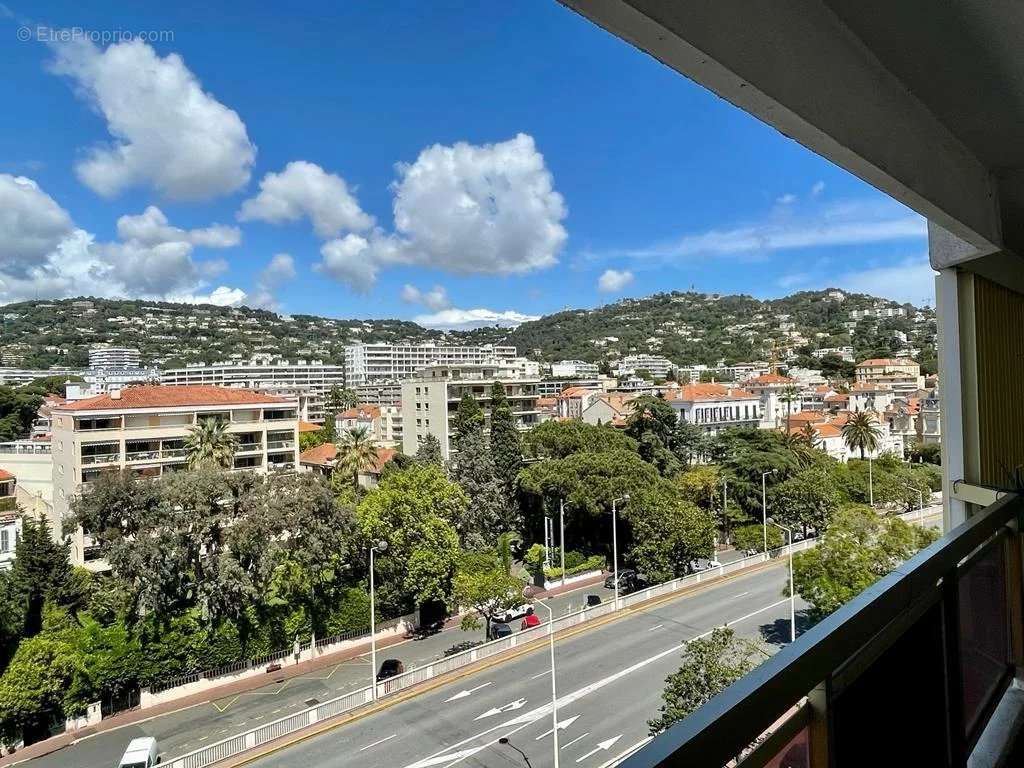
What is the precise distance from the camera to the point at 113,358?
83.9m

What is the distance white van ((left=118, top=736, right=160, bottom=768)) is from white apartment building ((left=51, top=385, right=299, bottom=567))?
7.25 meters

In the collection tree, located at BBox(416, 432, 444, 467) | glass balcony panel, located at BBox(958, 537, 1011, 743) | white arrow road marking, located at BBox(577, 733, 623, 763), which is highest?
glass balcony panel, located at BBox(958, 537, 1011, 743)

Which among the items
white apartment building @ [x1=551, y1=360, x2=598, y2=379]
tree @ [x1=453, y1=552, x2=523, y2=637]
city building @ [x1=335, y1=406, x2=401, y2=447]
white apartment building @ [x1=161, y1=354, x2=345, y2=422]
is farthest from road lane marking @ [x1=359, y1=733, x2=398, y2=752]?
white apartment building @ [x1=551, y1=360, x2=598, y2=379]

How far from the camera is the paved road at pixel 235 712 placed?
9180mm

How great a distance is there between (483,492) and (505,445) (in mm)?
3532

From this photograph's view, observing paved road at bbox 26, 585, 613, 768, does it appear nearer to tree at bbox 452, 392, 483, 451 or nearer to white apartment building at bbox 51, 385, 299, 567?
white apartment building at bbox 51, 385, 299, 567

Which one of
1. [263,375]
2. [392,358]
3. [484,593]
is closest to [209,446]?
[484,593]

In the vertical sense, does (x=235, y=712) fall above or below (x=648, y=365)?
below

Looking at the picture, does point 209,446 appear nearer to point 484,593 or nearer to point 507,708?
point 484,593

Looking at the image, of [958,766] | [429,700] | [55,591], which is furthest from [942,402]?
[55,591]

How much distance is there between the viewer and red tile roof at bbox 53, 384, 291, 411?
1720 centimetres

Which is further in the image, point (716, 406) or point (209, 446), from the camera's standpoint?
point (716, 406)

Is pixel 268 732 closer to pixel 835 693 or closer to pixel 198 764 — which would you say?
pixel 198 764

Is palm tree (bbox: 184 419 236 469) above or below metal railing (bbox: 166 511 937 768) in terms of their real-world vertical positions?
above
